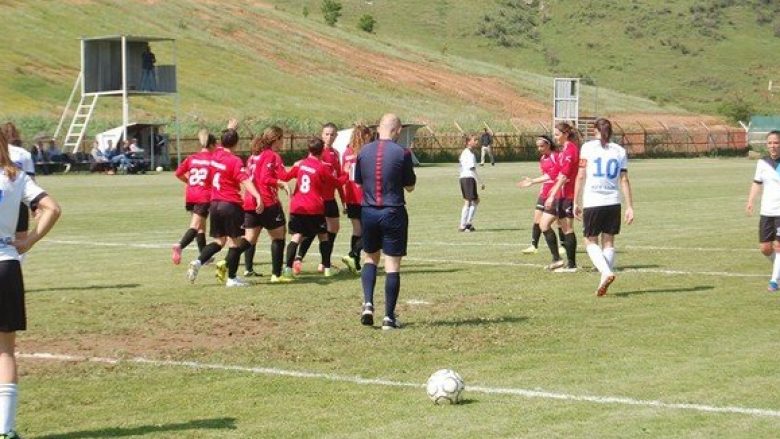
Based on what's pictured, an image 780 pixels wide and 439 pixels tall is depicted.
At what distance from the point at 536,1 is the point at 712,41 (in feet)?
90.5

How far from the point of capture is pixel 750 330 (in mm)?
13414

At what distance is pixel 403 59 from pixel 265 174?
354 feet

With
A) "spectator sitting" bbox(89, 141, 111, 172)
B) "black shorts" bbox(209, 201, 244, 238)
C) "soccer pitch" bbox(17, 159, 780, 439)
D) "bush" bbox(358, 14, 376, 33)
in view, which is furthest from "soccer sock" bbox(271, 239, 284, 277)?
"bush" bbox(358, 14, 376, 33)

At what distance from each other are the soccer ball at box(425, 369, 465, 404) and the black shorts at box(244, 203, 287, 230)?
28.1ft

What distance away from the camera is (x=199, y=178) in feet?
61.7

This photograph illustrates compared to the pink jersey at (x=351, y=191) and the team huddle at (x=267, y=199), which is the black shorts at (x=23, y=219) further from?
the pink jersey at (x=351, y=191)

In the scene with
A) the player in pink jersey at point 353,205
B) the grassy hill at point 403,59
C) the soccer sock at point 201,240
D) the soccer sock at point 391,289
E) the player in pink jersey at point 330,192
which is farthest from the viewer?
the grassy hill at point 403,59

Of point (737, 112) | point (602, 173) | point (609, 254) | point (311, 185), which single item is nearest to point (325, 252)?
point (311, 185)

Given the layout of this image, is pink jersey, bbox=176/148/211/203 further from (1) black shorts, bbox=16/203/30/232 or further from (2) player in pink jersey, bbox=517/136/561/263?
(1) black shorts, bbox=16/203/30/232

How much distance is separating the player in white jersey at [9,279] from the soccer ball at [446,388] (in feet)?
9.87

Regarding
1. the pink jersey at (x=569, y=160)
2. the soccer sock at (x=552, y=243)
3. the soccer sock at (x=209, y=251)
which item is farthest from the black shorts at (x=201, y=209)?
the pink jersey at (x=569, y=160)

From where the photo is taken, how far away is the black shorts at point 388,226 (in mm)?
13562

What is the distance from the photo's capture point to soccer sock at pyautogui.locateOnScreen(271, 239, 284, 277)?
59.0ft

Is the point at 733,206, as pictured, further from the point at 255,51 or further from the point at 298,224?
the point at 255,51
